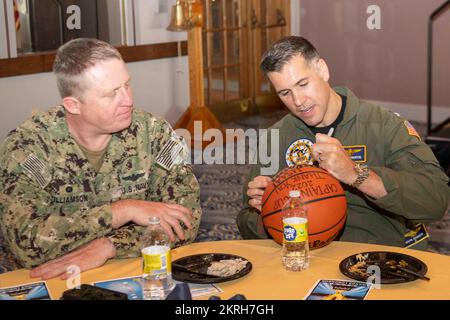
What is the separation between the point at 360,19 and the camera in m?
8.54

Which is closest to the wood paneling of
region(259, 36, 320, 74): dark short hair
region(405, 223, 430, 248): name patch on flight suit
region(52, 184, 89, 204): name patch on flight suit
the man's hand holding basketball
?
region(52, 184, 89, 204): name patch on flight suit

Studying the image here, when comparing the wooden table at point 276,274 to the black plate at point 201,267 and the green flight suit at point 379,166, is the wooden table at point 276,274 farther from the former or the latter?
the green flight suit at point 379,166

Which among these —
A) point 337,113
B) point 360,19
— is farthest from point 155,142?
point 360,19

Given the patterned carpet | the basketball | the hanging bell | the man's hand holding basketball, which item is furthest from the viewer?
the hanging bell

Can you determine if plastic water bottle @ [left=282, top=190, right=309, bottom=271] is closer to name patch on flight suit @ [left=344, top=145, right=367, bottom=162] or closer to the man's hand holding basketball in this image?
the man's hand holding basketball

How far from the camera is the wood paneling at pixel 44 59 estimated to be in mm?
5910

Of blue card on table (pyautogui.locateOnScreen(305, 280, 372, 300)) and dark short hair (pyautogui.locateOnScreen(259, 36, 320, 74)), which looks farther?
dark short hair (pyautogui.locateOnScreen(259, 36, 320, 74))

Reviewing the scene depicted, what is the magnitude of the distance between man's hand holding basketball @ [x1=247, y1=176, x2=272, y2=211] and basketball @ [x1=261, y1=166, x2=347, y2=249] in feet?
0.39

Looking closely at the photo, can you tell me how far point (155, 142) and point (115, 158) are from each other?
0.17 meters

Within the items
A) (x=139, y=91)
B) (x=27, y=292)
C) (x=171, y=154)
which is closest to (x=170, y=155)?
(x=171, y=154)

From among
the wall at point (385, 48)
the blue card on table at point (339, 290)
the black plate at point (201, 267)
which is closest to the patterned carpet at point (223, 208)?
the black plate at point (201, 267)

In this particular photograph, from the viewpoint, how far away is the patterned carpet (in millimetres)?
4395

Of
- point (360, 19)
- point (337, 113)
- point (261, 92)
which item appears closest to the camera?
point (337, 113)
